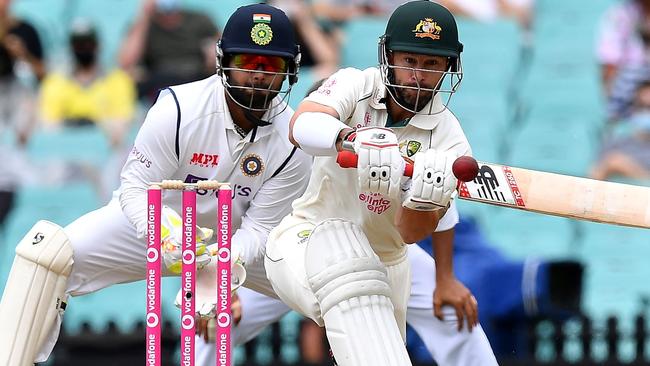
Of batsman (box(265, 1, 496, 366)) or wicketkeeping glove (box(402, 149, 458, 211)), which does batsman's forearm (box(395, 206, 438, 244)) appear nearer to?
batsman (box(265, 1, 496, 366))

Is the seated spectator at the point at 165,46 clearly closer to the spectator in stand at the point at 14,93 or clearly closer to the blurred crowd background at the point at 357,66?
the blurred crowd background at the point at 357,66

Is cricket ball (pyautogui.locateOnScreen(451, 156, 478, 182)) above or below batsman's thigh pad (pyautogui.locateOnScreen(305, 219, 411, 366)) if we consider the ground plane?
above

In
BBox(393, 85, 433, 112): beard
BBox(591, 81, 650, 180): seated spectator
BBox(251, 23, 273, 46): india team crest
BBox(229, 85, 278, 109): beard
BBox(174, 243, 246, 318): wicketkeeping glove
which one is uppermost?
BBox(251, 23, 273, 46): india team crest

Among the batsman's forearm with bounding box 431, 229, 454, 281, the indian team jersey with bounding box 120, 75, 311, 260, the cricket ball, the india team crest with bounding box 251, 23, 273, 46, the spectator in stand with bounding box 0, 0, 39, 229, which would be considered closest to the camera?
the cricket ball

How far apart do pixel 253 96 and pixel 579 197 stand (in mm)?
1084

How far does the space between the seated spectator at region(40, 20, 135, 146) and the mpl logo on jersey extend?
323 centimetres

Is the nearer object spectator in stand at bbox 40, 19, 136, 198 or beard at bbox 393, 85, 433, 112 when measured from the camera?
beard at bbox 393, 85, 433, 112

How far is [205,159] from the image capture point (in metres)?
4.71

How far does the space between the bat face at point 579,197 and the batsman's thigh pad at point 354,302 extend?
0.45m

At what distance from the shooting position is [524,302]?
6.40 metres

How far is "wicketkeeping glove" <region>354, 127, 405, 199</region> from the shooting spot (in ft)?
12.4

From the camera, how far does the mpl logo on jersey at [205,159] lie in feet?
15.4

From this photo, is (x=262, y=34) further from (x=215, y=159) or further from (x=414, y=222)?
(x=414, y=222)

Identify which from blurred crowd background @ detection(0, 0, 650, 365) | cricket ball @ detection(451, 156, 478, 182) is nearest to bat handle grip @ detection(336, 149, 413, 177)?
cricket ball @ detection(451, 156, 478, 182)
